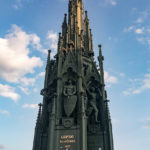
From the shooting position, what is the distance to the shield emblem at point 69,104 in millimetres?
18263

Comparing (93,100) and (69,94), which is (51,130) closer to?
(69,94)

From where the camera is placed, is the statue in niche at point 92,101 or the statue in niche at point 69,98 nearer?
the statue in niche at point 69,98

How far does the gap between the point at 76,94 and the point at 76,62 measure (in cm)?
396

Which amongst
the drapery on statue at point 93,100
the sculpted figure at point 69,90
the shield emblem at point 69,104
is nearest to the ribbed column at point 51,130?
the shield emblem at point 69,104

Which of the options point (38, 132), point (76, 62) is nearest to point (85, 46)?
point (76, 62)

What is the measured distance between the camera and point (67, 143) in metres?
16.6

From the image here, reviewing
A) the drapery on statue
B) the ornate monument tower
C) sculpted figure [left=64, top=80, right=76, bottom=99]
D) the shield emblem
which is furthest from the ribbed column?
the drapery on statue

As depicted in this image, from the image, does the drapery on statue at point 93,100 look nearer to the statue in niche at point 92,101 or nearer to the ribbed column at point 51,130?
the statue in niche at point 92,101

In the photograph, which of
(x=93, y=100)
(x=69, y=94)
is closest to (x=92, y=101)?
(x=93, y=100)

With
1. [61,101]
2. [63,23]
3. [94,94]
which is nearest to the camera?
[61,101]

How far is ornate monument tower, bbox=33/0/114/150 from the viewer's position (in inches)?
672

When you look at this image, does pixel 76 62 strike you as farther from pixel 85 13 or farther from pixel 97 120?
pixel 85 13

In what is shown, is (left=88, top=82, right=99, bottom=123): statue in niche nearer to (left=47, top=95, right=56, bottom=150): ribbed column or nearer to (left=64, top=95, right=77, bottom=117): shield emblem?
(left=64, top=95, right=77, bottom=117): shield emblem

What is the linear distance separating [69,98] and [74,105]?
85cm
